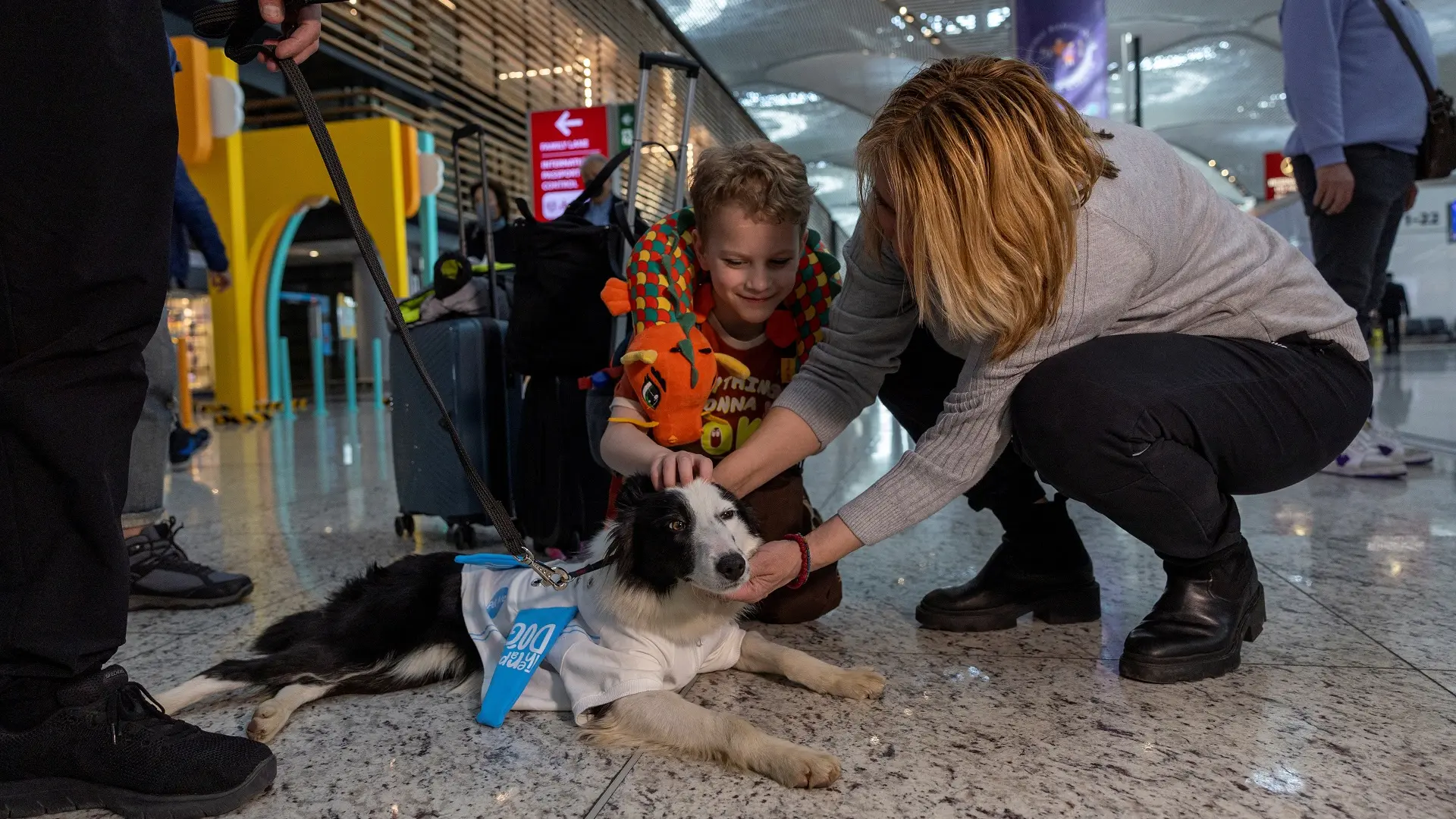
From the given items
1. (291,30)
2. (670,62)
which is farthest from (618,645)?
(670,62)

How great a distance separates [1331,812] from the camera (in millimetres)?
1183

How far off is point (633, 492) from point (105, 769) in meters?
0.93

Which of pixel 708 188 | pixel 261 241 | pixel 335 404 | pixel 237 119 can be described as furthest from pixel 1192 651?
pixel 335 404

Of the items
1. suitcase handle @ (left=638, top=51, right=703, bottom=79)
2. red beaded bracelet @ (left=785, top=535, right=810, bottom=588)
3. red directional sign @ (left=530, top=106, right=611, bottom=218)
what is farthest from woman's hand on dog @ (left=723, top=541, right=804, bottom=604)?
red directional sign @ (left=530, top=106, right=611, bottom=218)

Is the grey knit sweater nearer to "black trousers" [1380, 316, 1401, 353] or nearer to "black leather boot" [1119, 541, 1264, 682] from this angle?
"black leather boot" [1119, 541, 1264, 682]

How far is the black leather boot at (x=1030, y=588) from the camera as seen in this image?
2.08m

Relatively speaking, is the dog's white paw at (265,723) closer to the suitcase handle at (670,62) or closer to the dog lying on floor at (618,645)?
the dog lying on floor at (618,645)

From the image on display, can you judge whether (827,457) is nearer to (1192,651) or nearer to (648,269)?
(648,269)

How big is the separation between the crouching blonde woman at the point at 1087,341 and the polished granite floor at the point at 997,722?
0.69 feet

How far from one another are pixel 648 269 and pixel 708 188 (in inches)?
9.8

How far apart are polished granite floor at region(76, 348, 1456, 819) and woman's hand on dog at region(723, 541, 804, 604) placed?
0.21 metres

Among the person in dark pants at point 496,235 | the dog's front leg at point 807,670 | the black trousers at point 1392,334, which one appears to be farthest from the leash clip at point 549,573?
the black trousers at point 1392,334

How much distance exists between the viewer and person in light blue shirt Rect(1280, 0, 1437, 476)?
3467 millimetres

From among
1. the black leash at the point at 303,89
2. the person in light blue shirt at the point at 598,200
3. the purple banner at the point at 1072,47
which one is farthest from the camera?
the purple banner at the point at 1072,47
